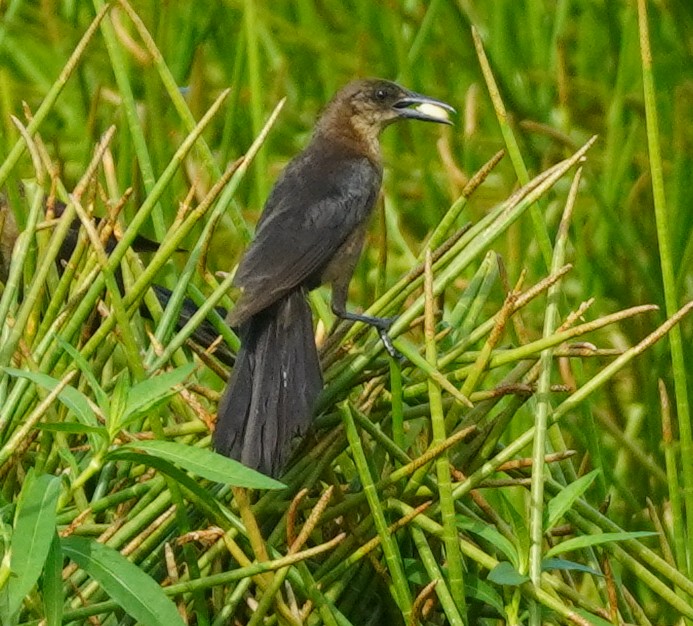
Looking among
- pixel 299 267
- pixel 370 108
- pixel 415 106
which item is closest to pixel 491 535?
pixel 299 267

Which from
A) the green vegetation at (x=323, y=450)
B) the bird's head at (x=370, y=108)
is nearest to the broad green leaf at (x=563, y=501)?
the green vegetation at (x=323, y=450)

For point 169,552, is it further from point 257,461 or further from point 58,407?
point 58,407

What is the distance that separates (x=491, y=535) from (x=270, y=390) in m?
0.47

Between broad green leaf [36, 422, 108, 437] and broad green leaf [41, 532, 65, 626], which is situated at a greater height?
broad green leaf [36, 422, 108, 437]

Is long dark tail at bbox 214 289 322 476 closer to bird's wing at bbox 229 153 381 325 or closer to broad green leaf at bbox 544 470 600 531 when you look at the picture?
bird's wing at bbox 229 153 381 325

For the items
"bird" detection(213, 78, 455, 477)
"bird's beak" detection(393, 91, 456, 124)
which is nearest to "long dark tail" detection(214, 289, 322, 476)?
"bird" detection(213, 78, 455, 477)

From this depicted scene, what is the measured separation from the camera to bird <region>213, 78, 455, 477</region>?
7.89ft

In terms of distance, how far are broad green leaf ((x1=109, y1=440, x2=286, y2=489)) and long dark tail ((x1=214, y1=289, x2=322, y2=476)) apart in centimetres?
38

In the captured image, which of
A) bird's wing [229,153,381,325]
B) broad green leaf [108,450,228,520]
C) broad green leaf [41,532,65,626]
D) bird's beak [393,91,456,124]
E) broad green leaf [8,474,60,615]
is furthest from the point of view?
bird's beak [393,91,456,124]

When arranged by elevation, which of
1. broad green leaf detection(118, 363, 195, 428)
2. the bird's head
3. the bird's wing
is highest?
broad green leaf detection(118, 363, 195, 428)

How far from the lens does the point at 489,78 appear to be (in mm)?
2514

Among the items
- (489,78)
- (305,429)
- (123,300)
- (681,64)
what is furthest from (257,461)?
(681,64)

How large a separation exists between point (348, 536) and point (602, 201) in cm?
158

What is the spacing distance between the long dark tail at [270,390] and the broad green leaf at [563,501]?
15.2 inches
